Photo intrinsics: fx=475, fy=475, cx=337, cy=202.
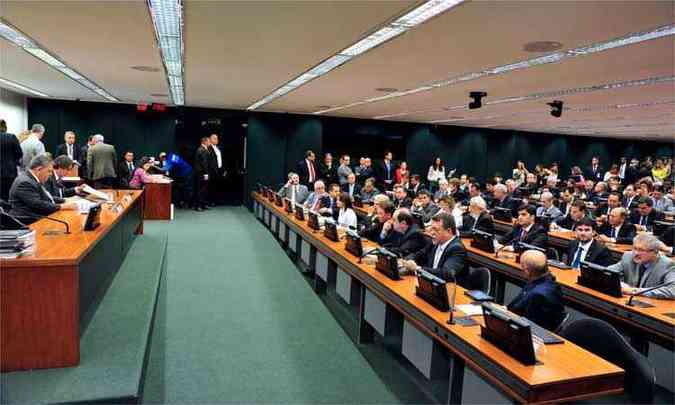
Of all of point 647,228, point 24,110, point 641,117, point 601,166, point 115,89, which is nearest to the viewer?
point 647,228

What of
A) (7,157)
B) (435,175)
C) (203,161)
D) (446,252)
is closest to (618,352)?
(446,252)

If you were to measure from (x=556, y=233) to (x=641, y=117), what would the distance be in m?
5.85

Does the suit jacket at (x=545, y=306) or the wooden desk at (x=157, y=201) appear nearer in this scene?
the suit jacket at (x=545, y=306)

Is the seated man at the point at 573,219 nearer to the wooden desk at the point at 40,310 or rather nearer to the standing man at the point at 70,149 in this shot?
the wooden desk at the point at 40,310

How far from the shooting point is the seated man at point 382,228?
5.32 metres

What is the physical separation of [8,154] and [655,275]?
7.62 meters

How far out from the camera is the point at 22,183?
435 cm

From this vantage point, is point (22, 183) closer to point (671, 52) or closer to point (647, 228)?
point (671, 52)

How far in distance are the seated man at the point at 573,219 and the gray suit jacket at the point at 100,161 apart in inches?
294

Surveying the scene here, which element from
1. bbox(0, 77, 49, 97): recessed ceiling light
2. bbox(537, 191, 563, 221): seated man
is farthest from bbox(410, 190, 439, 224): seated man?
bbox(0, 77, 49, 97): recessed ceiling light

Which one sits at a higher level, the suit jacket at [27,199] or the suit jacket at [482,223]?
the suit jacket at [27,199]

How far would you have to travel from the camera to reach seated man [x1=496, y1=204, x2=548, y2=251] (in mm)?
5460

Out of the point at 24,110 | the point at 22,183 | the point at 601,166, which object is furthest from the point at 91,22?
the point at 601,166

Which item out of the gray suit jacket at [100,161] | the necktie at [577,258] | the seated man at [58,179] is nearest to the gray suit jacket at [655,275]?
the necktie at [577,258]
